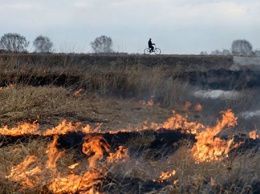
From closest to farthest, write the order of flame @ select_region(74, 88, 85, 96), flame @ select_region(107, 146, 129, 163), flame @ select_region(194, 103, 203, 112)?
flame @ select_region(107, 146, 129, 163)
flame @ select_region(74, 88, 85, 96)
flame @ select_region(194, 103, 203, 112)

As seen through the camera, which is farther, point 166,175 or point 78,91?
point 78,91

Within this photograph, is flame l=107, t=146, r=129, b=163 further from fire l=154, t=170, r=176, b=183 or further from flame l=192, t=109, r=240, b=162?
flame l=192, t=109, r=240, b=162

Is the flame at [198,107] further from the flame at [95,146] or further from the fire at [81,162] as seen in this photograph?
the flame at [95,146]

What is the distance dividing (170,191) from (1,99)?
653 cm

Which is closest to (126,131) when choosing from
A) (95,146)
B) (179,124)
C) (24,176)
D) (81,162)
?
(95,146)

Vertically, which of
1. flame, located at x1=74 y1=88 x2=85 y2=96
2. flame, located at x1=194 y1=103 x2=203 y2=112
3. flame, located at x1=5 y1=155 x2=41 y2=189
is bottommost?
flame, located at x1=194 y1=103 x2=203 y2=112

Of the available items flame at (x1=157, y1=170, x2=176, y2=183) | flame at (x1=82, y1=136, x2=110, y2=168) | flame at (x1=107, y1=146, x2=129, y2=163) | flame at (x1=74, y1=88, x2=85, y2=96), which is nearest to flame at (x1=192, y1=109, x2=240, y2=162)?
flame at (x1=157, y1=170, x2=176, y2=183)

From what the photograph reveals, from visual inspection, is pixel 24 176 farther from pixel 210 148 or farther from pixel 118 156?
pixel 210 148

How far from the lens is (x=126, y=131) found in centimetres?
862

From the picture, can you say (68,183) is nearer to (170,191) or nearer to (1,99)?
(170,191)

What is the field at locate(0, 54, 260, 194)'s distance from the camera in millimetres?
5176

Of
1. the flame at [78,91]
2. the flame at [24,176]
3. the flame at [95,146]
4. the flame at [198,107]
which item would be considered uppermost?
the flame at [78,91]

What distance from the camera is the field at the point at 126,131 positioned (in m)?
5.18

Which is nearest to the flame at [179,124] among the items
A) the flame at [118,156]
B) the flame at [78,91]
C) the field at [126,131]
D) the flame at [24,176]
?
the field at [126,131]
